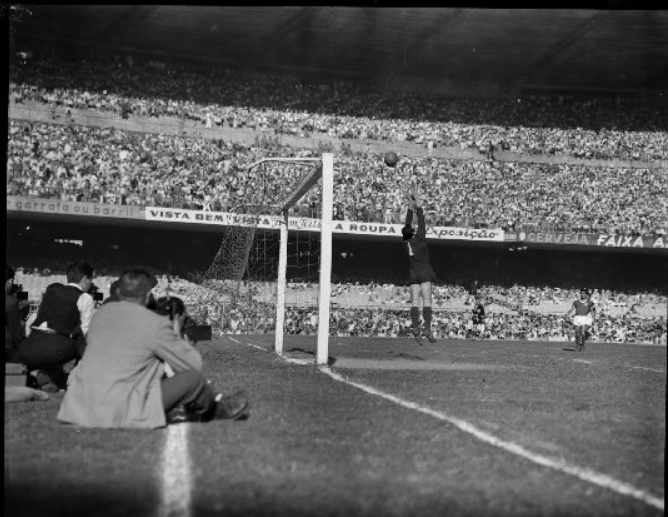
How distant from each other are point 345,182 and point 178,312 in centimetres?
3175

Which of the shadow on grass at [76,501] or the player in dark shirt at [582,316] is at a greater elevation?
the player in dark shirt at [582,316]

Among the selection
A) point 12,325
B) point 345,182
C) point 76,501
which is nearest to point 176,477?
point 76,501

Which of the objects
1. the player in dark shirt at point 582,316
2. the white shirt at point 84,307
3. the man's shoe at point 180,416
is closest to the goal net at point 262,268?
the player in dark shirt at point 582,316

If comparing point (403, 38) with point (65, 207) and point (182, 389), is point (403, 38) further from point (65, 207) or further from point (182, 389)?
point (182, 389)

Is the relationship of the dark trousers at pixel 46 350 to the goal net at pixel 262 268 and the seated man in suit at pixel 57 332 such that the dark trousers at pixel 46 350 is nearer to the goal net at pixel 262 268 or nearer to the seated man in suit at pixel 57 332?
the seated man in suit at pixel 57 332

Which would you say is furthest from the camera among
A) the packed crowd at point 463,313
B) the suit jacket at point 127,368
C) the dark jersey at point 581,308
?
the packed crowd at point 463,313

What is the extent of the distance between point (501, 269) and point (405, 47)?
39.3 feet

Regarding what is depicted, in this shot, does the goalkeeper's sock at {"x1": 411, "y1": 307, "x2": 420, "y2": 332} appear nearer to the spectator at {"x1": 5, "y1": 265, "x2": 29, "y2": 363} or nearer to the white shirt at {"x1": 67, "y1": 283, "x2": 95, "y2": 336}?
the white shirt at {"x1": 67, "y1": 283, "x2": 95, "y2": 336}

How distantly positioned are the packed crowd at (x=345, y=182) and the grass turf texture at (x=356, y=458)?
24.9 m

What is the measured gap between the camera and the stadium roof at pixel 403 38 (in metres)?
39.9

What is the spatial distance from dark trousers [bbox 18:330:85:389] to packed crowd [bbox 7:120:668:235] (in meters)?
23.1

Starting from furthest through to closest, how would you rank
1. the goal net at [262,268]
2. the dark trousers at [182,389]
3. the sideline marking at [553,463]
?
the goal net at [262,268] < the dark trousers at [182,389] < the sideline marking at [553,463]

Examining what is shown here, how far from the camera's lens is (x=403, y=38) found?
1708 inches

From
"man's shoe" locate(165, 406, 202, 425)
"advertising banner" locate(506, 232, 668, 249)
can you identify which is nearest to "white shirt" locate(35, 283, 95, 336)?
"man's shoe" locate(165, 406, 202, 425)
